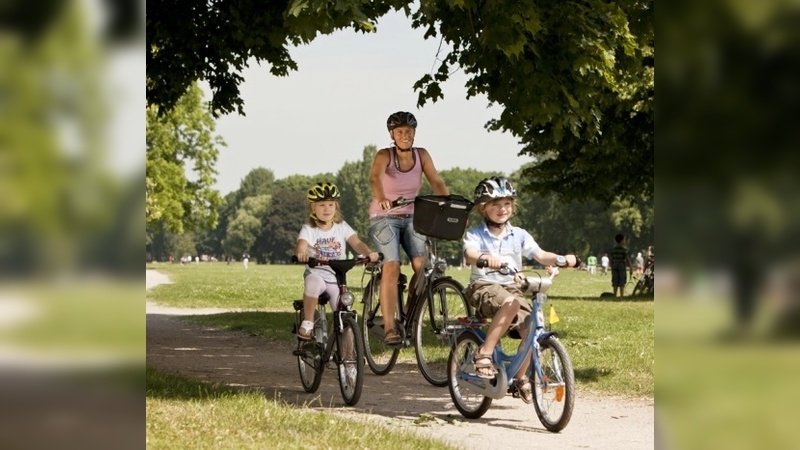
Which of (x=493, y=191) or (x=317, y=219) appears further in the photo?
(x=317, y=219)

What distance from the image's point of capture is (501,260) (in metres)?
7.71

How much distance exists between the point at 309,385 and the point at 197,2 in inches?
288

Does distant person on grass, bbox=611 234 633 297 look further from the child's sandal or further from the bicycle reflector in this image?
the bicycle reflector

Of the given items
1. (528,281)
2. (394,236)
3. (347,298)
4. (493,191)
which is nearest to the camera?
(528,281)

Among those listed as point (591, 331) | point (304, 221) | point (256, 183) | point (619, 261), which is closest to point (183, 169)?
point (619, 261)

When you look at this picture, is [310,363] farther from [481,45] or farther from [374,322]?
[481,45]

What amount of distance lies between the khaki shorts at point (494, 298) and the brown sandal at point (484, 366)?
1.08 ft

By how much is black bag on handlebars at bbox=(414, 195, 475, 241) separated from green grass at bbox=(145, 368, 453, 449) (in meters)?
1.97

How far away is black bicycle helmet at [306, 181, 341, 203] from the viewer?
9055mm

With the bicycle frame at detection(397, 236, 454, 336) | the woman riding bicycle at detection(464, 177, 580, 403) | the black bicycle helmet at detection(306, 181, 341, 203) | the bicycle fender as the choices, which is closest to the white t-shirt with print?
the black bicycle helmet at detection(306, 181, 341, 203)

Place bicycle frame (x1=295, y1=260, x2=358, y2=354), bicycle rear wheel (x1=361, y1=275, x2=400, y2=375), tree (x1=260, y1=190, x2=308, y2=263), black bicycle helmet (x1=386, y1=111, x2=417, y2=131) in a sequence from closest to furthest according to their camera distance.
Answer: bicycle frame (x1=295, y1=260, x2=358, y2=354), black bicycle helmet (x1=386, y1=111, x2=417, y2=131), bicycle rear wheel (x1=361, y1=275, x2=400, y2=375), tree (x1=260, y1=190, x2=308, y2=263)

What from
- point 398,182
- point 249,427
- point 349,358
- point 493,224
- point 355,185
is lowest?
point 249,427

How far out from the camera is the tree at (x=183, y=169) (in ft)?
159

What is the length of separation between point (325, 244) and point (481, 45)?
9.52 feet
